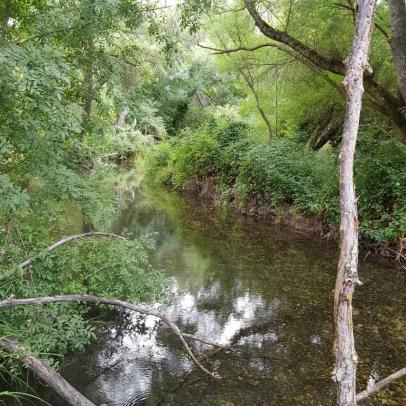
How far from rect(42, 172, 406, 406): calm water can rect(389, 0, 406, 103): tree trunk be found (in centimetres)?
415

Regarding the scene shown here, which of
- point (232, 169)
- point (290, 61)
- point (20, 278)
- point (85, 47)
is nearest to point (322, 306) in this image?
point (20, 278)

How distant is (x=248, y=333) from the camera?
581cm

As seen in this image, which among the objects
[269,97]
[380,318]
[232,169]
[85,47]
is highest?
[269,97]

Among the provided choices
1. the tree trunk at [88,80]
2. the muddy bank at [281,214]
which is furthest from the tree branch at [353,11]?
the tree trunk at [88,80]

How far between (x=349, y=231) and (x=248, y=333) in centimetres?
339

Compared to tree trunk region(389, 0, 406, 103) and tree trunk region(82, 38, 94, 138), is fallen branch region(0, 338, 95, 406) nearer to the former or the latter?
tree trunk region(82, 38, 94, 138)

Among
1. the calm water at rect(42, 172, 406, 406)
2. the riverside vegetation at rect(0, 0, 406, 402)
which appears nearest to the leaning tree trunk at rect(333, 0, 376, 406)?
the calm water at rect(42, 172, 406, 406)

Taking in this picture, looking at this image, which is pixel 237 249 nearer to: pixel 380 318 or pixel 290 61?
pixel 380 318

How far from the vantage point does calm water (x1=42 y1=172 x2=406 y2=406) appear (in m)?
4.43

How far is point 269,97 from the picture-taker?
1747 cm

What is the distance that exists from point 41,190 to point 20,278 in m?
1.11

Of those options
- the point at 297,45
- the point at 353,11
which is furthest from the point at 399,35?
the point at 297,45

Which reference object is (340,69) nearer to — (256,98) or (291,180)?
(291,180)

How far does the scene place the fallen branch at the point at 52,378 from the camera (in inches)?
132
